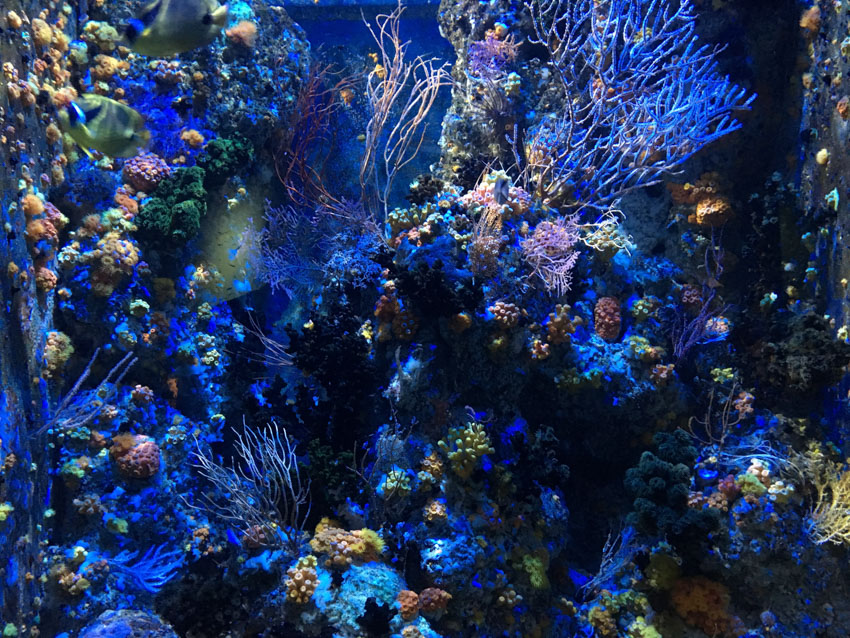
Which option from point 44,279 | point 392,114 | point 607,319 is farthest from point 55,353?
point 392,114

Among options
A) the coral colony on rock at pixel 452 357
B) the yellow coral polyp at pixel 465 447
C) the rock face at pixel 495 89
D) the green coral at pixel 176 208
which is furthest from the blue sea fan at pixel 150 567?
the rock face at pixel 495 89

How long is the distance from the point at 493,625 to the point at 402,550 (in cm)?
98

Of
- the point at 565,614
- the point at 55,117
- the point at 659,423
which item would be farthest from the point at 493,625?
the point at 55,117

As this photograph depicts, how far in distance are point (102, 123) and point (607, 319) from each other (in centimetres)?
490

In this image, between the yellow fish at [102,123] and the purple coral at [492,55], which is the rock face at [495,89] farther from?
the yellow fish at [102,123]

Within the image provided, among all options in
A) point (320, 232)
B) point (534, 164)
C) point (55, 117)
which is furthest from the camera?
point (320, 232)

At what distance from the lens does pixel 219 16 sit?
3184mm

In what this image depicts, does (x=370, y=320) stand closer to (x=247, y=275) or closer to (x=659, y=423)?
(x=247, y=275)

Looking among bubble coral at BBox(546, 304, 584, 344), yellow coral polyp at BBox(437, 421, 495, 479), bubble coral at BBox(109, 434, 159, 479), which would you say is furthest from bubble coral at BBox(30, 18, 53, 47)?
bubble coral at BBox(546, 304, 584, 344)

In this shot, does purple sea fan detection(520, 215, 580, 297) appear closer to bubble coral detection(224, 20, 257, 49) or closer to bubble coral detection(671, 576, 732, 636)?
bubble coral detection(671, 576, 732, 636)

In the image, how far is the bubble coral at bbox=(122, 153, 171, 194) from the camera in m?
5.52

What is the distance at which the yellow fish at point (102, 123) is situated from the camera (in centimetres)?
328

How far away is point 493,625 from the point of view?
417 centimetres

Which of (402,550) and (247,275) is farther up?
(247,275)
